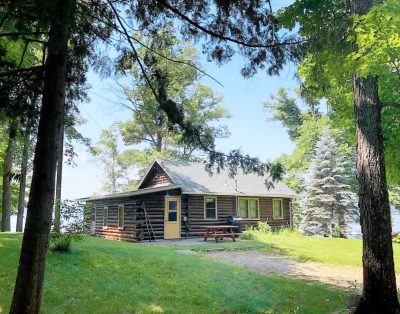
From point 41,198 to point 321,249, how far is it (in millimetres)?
14618

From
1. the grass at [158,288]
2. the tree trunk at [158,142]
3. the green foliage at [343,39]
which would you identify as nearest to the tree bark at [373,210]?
the green foliage at [343,39]

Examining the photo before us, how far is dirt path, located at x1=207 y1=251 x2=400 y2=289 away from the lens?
31.0ft

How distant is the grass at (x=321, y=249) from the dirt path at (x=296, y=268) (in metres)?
0.90

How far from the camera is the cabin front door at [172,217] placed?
2009cm

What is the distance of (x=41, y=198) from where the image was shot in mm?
4133

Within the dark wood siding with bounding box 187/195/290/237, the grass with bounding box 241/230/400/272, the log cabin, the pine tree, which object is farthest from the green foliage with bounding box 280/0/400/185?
the pine tree

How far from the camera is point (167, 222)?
66.0 ft

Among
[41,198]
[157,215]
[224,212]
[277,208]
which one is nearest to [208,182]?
[224,212]

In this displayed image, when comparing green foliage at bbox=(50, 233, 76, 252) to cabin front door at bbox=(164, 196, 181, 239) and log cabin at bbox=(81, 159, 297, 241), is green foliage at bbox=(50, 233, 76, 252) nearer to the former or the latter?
log cabin at bbox=(81, 159, 297, 241)

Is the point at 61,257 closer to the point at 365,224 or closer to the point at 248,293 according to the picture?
→ the point at 248,293

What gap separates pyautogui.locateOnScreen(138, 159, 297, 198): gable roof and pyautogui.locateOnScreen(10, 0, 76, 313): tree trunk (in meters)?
15.5

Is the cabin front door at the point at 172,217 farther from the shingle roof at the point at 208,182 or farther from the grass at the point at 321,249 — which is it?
the grass at the point at 321,249

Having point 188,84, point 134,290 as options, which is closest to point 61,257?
point 134,290

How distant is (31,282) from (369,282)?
17.5 feet
